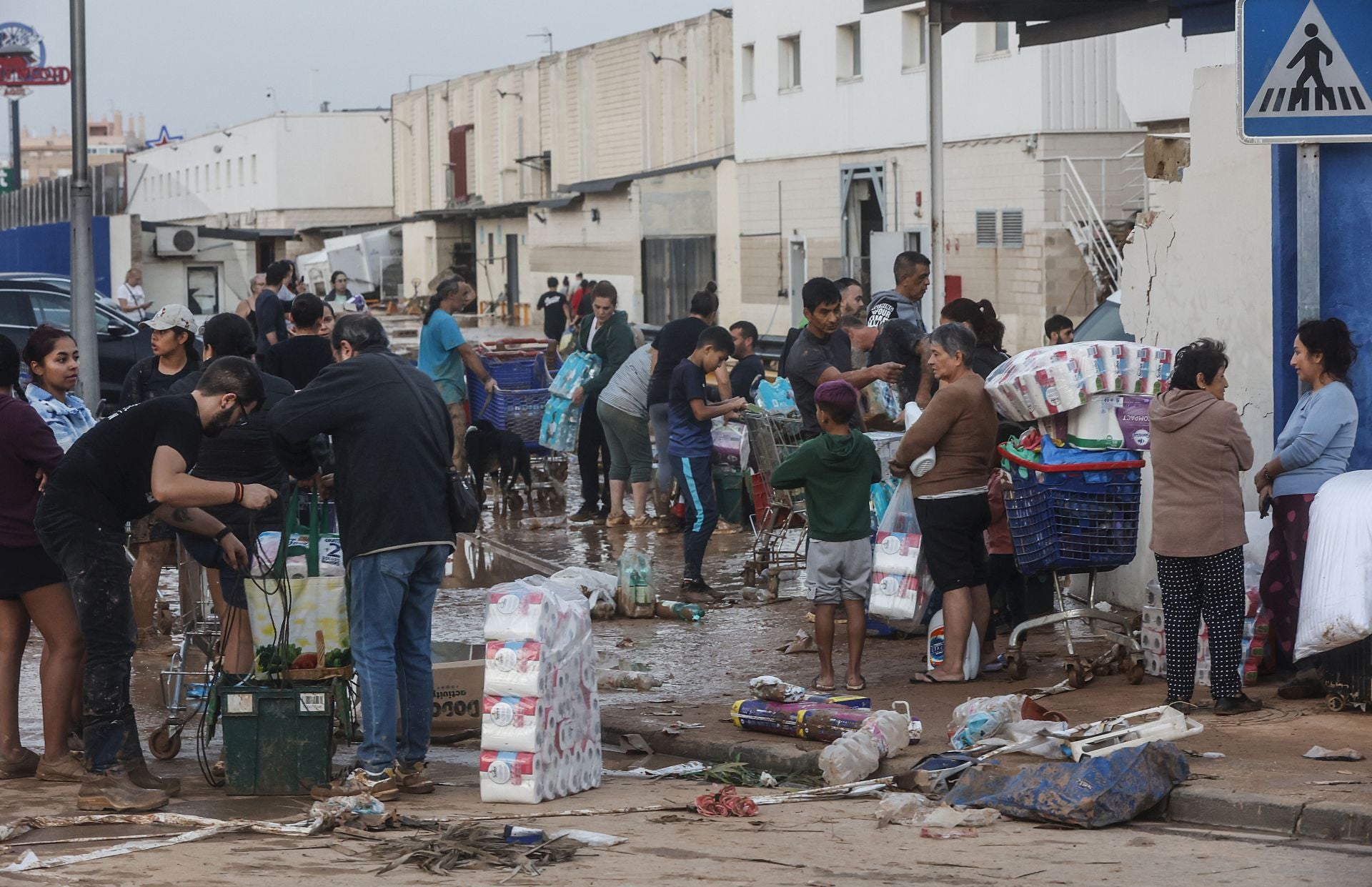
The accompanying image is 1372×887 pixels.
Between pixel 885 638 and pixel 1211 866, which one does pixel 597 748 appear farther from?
pixel 885 638

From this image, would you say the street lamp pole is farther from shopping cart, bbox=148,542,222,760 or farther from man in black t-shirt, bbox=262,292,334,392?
shopping cart, bbox=148,542,222,760

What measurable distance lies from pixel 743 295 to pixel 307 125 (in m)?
48.5

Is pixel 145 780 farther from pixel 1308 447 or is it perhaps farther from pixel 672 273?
pixel 672 273

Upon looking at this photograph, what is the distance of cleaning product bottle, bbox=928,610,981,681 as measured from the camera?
30.1 feet

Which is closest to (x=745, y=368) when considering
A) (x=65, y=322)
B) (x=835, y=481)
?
(x=835, y=481)

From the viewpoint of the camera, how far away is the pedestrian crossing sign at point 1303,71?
774cm

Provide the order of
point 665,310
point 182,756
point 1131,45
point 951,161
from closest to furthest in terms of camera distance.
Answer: point 182,756, point 1131,45, point 951,161, point 665,310

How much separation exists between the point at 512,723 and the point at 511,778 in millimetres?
220

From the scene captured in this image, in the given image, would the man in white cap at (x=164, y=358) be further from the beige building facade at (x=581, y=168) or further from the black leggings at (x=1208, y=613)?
the beige building facade at (x=581, y=168)

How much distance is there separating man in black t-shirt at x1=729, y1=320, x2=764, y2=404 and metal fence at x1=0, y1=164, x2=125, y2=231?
5964 centimetres

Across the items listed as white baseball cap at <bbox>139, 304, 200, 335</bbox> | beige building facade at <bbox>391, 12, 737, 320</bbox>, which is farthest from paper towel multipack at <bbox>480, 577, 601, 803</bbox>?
beige building facade at <bbox>391, 12, 737, 320</bbox>

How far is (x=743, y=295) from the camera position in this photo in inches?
1676

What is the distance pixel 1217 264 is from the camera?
32.2ft

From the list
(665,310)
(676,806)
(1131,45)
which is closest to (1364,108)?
(676,806)
